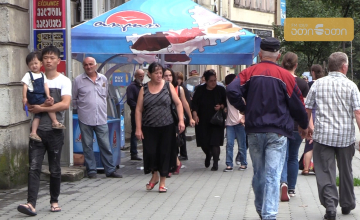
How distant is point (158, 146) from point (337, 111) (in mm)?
2913

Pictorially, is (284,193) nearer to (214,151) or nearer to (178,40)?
(214,151)

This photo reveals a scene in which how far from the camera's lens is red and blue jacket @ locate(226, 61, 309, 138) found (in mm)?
6602

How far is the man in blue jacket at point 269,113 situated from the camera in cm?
661

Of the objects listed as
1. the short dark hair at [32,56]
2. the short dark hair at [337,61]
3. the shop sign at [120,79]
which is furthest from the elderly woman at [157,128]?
the shop sign at [120,79]

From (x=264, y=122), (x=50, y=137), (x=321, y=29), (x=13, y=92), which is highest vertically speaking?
(x=321, y=29)

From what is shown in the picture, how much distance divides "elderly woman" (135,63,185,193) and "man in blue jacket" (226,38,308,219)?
2.74 meters

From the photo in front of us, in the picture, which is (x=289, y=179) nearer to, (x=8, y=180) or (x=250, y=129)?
(x=250, y=129)

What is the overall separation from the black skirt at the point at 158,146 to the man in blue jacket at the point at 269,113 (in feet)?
9.25

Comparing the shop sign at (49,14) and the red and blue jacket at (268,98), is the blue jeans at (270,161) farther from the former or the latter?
the shop sign at (49,14)

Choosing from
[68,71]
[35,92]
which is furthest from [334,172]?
→ [68,71]

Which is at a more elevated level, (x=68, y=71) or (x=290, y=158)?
(x=68, y=71)

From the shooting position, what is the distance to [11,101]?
953 cm

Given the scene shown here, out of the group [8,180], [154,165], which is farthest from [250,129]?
[8,180]

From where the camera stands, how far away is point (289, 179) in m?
8.89
